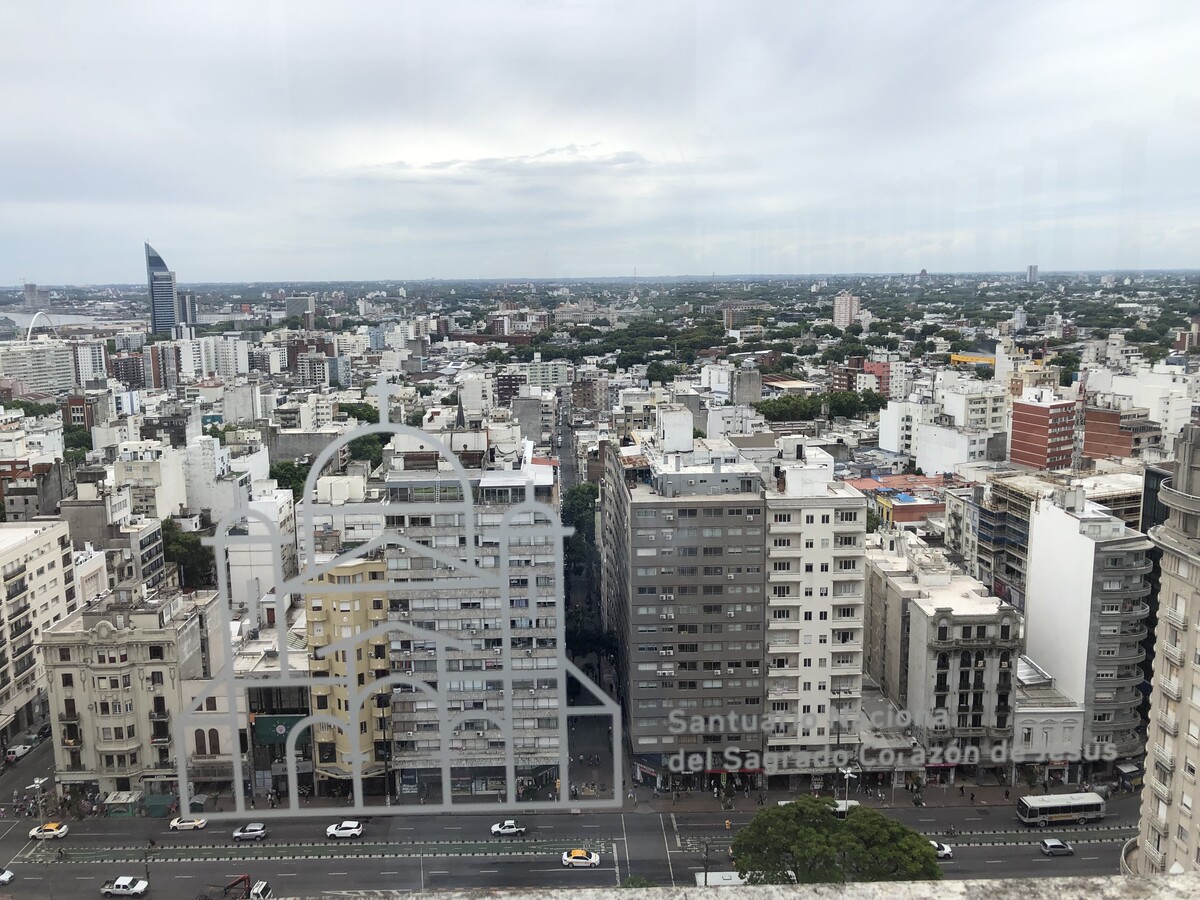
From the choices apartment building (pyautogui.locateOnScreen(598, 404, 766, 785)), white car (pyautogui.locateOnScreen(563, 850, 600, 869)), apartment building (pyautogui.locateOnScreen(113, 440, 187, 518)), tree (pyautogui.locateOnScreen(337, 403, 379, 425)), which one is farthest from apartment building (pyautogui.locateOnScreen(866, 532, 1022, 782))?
tree (pyautogui.locateOnScreen(337, 403, 379, 425))

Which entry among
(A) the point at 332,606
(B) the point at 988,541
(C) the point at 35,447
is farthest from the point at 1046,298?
(C) the point at 35,447

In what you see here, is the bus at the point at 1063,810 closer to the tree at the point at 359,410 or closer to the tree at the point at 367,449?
the tree at the point at 367,449

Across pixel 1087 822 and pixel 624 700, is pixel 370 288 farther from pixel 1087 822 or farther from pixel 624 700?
pixel 1087 822

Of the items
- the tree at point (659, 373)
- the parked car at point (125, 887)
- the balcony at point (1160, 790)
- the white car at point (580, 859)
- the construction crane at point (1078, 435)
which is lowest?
the white car at point (580, 859)

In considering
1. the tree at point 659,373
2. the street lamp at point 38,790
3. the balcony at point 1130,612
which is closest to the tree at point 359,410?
the tree at point 659,373

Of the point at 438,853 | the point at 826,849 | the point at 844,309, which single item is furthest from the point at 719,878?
the point at 844,309

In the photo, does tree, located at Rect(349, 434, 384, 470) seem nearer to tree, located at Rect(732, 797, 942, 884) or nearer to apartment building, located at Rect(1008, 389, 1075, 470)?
tree, located at Rect(732, 797, 942, 884)
